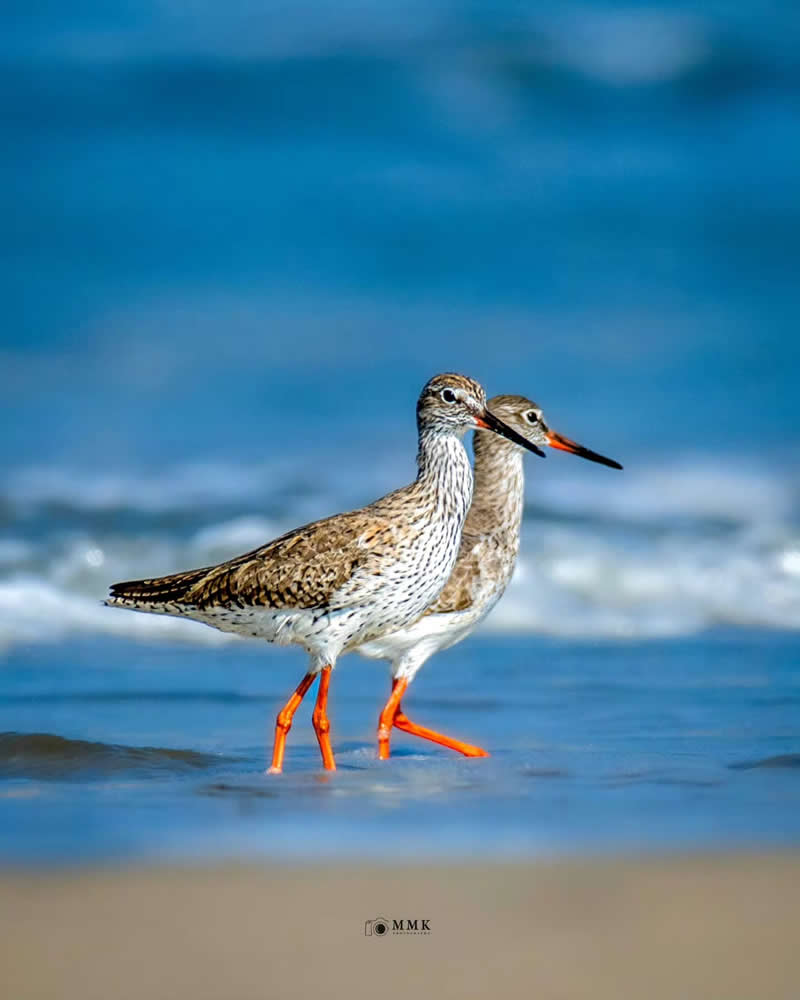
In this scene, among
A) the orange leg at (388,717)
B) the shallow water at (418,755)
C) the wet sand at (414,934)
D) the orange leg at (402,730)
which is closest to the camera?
the wet sand at (414,934)

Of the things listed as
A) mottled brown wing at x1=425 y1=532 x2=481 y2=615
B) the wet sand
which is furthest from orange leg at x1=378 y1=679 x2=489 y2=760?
the wet sand

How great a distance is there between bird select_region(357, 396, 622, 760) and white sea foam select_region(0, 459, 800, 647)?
2.59 meters

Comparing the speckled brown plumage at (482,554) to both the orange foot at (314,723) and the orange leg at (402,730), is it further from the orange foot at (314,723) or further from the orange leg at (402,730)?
the orange foot at (314,723)

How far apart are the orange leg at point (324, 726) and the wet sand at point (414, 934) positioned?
7.84 feet

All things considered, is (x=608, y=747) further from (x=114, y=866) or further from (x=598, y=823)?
(x=114, y=866)

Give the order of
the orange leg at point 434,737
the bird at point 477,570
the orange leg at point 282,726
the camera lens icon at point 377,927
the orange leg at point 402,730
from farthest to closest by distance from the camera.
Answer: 1. the bird at point 477,570
2. the orange leg at point 402,730
3. the orange leg at point 434,737
4. the orange leg at point 282,726
5. the camera lens icon at point 377,927

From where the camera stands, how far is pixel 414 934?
498 cm

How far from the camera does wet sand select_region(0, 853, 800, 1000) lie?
460cm

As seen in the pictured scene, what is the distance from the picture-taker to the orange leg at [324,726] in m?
7.99

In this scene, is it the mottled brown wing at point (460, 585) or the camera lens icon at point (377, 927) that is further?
the mottled brown wing at point (460, 585)

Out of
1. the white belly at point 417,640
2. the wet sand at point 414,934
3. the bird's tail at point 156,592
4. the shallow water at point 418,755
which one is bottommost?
the wet sand at point 414,934

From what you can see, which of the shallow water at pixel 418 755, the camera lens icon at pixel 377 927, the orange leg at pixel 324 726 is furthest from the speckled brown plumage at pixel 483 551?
the camera lens icon at pixel 377 927

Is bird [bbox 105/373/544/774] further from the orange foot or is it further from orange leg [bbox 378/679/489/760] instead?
orange leg [bbox 378/679/489/760]

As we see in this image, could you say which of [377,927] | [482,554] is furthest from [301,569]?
[377,927]
